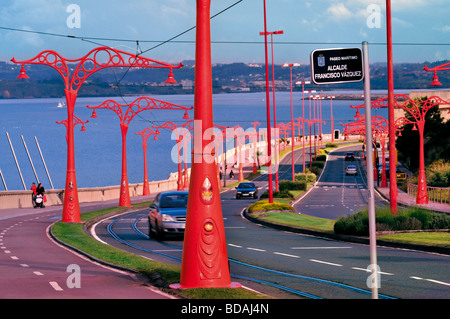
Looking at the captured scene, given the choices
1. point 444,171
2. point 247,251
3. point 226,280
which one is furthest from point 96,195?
point 226,280

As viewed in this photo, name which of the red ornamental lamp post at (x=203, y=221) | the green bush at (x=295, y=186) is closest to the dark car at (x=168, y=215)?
the red ornamental lamp post at (x=203, y=221)

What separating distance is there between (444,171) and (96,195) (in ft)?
90.4

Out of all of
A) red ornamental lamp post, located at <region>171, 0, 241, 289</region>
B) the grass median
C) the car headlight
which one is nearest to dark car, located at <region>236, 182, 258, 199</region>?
the grass median

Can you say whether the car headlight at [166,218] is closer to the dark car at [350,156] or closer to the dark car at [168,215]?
the dark car at [168,215]

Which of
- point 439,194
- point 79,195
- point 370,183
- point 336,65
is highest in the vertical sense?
point 336,65

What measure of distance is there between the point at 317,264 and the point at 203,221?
22.0 feet

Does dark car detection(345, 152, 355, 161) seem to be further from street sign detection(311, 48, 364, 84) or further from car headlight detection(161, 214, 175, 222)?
street sign detection(311, 48, 364, 84)

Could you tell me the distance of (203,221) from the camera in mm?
13656

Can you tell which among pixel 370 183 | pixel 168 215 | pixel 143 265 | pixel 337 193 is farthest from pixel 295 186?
pixel 370 183

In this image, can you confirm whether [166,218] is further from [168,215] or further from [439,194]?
[439,194]

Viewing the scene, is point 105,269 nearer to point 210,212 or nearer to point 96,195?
point 210,212

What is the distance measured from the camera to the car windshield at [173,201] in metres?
29.5

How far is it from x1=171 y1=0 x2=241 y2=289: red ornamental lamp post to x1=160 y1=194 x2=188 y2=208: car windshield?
15.5m

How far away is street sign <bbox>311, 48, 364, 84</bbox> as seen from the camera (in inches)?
402
